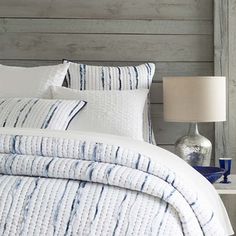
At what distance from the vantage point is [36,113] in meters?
2.37

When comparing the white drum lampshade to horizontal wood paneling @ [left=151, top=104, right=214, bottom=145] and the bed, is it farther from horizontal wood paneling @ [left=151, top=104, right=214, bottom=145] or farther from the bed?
the bed

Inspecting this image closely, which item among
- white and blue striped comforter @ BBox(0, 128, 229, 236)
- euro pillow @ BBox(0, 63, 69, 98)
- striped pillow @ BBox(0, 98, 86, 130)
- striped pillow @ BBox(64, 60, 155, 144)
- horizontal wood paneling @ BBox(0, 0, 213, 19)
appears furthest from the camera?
horizontal wood paneling @ BBox(0, 0, 213, 19)

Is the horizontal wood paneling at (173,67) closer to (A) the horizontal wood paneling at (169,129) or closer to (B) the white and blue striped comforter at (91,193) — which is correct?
(A) the horizontal wood paneling at (169,129)

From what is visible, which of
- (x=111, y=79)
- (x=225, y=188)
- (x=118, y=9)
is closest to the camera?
(x=225, y=188)

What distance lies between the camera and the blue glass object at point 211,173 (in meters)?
2.46

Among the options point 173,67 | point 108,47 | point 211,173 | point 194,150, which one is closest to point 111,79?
point 108,47

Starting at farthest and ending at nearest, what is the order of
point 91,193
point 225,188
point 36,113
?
point 225,188
point 36,113
point 91,193

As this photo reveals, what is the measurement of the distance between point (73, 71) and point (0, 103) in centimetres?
55

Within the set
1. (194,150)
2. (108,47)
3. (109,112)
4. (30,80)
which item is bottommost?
(194,150)

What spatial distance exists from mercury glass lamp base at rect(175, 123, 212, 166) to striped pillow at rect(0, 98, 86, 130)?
625mm

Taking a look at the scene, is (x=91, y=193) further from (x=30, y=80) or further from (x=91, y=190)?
(x=30, y=80)

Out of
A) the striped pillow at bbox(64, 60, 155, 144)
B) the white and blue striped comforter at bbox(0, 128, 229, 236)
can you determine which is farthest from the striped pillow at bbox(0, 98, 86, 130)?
the white and blue striped comforter at bbox(0, 128, 229, 236)

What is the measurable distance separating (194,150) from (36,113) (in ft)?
2.84

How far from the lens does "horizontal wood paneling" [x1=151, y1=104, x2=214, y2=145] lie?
10.2 feet
